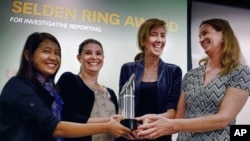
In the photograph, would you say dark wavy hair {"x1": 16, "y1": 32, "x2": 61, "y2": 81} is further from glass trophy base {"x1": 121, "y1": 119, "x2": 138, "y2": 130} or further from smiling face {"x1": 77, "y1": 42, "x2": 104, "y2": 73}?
glass trophy base {"x1": 121, "y1": 119, "x2": 138, "y2": 130}

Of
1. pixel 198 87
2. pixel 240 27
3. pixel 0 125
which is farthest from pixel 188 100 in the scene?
pixel 0 125

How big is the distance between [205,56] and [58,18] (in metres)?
0.89

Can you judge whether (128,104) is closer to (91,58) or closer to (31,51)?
(91,58)

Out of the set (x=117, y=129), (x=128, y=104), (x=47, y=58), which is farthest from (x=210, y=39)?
(x=47, y=58)

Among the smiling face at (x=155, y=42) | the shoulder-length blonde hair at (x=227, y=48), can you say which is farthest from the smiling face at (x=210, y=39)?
the smiling face at (x=155, y=42)

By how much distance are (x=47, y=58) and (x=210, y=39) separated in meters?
0.96

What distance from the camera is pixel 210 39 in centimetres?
216

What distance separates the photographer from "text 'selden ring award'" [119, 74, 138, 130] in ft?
6.27

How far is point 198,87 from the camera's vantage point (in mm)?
2043

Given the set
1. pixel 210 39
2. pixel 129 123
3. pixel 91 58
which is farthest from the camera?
pixel 210 39

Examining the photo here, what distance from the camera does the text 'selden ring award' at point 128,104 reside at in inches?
75.3

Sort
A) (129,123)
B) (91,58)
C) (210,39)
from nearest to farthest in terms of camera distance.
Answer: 1. (129,123)
2. (91,58)
3. (210,39)

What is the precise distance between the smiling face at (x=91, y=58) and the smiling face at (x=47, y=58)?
13 cm

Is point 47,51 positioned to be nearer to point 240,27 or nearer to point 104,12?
point 104,12
